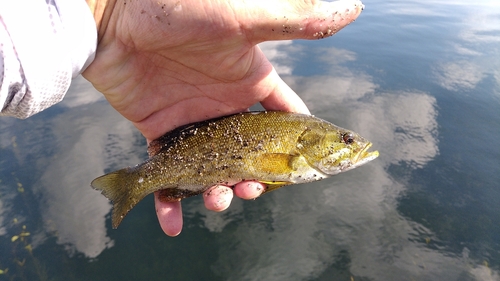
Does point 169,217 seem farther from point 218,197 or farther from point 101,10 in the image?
point 101,10

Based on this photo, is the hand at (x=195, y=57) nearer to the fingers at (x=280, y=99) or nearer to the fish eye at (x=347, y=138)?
the fingers at (x=280, y=99)

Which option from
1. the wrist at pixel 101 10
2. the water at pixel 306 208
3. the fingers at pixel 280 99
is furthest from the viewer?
the water at pixel 306 208

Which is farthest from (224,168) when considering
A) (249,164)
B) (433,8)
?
(433,8)

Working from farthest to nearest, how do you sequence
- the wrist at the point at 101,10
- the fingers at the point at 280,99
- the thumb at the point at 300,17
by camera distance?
the fingers at the point at 280,99 < the wrist at the point at 101,10 < the thumb at the point at 300,17

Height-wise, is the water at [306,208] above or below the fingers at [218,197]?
below

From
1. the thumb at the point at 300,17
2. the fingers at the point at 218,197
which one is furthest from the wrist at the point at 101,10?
the fingers at the point at 218,197

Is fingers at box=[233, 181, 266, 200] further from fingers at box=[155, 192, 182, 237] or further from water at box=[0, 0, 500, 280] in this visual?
water at box=[0, 0, 500, 280]

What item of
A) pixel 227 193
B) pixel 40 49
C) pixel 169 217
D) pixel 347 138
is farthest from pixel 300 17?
pixel 169 217

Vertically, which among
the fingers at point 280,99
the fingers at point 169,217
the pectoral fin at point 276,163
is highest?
the fingers at point 280,99
